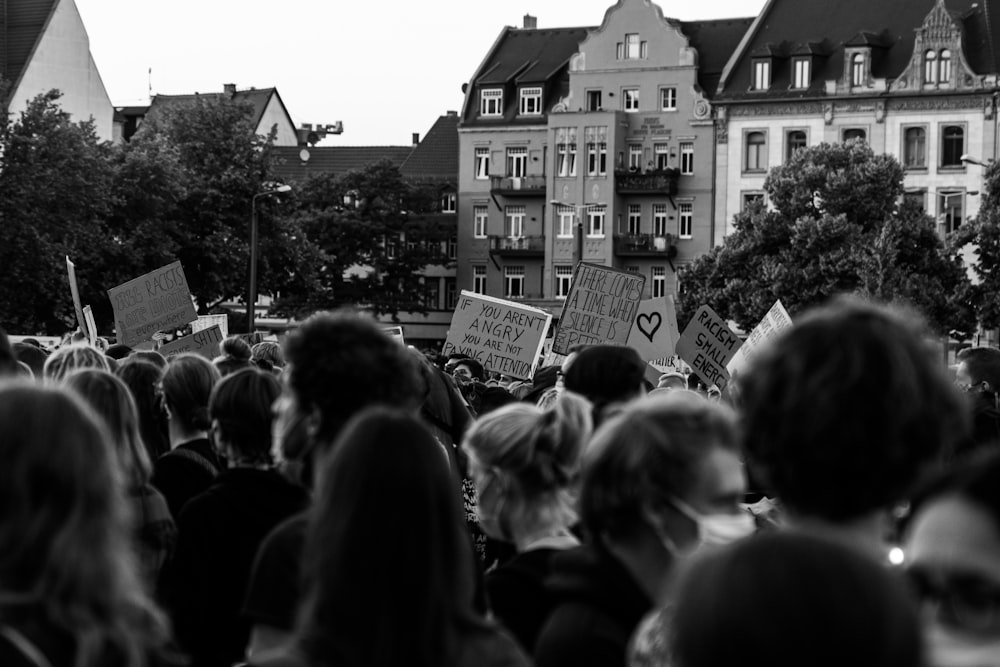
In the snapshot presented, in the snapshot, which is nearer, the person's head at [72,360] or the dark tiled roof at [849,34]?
the person's head at [72,360]

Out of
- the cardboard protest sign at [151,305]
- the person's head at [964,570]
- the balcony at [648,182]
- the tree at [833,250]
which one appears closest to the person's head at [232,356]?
the cardboard protest sign at [151,305]

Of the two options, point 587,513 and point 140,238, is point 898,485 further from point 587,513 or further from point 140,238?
point 140,238

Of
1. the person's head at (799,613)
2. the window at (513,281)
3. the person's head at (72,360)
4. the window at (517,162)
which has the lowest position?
the window at (513,281)

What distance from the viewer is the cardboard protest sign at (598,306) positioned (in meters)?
14.2

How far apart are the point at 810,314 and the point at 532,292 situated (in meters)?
69.1

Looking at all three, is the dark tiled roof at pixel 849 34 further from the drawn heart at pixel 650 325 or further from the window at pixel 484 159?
the drawn heart at pixel 650 325

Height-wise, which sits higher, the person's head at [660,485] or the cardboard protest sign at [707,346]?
the person's head at [660,485]

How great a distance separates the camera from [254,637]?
13.5 feet

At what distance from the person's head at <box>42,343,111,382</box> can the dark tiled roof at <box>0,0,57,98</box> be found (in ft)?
209

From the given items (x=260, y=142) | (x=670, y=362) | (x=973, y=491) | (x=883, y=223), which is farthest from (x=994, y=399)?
(x=260, y=142)

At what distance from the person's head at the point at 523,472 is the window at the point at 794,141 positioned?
207ft

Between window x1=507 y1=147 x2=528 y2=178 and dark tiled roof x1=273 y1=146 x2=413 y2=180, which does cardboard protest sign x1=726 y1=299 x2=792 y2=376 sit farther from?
dark tiled roof x1=273 y1=146 x2=413 y2=180

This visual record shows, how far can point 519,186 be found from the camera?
236 feet

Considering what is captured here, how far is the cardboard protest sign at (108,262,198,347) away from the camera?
1517 cm
